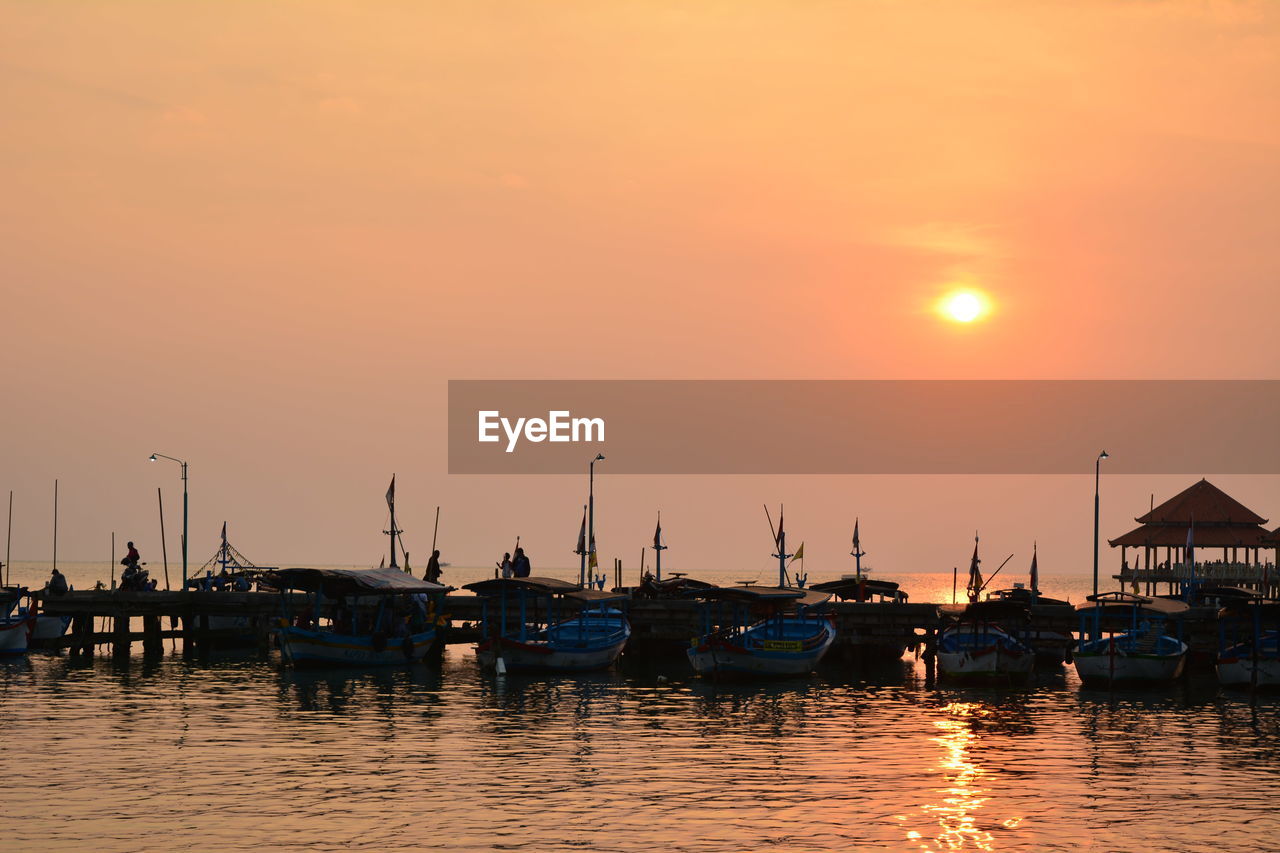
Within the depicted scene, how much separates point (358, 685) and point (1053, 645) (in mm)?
36162

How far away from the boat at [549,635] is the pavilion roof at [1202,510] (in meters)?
53.7

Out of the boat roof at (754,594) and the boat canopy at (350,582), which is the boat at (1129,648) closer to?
the boat roof at (754,594)

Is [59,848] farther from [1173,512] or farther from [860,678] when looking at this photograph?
[1173,512]

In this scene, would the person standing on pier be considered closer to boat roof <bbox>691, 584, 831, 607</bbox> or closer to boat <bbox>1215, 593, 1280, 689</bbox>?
boat roof <bbox>691, 584, 831, 607</bbox>

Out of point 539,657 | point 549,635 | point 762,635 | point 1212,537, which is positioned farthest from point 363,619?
point 1212,537

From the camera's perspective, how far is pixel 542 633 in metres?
72.1

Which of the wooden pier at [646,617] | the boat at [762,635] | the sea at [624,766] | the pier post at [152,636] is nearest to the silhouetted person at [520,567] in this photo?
the wooden pier at [646,617]

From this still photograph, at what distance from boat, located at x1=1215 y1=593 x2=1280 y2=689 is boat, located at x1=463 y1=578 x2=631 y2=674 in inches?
1070

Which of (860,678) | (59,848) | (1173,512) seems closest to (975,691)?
(860,678)

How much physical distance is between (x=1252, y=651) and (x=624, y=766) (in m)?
35.1

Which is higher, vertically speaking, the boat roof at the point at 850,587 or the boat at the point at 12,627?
the boat roof at the point at 850,587

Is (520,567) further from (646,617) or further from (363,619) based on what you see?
(363,619)

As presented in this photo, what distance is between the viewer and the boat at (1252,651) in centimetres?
6191

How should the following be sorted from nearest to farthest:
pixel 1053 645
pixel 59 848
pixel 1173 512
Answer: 1. pixel 59 848
2. pixel 1053 645
3. pixel 1173 512
